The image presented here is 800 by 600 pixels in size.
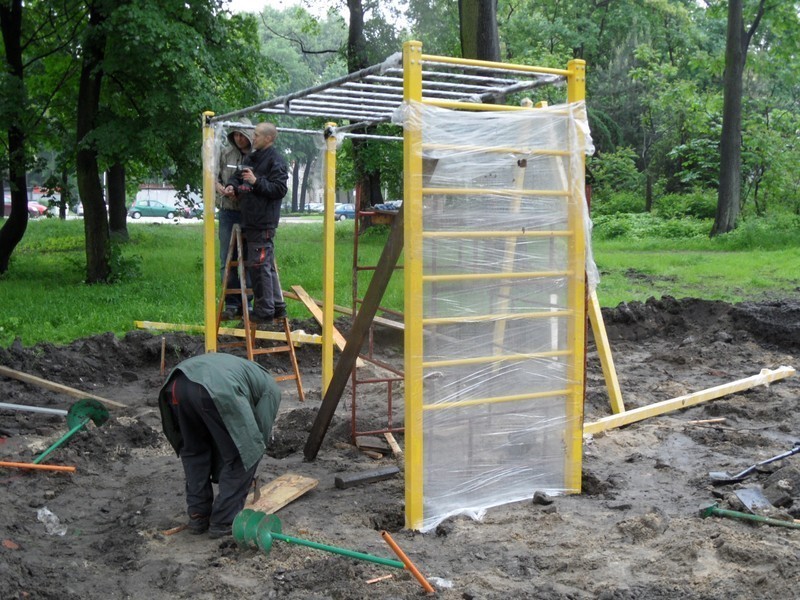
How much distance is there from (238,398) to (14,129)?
39.6 ft

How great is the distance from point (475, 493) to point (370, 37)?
65.3ft

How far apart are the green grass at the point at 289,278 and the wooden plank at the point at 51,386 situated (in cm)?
184

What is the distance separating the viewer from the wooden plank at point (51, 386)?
7902 mm

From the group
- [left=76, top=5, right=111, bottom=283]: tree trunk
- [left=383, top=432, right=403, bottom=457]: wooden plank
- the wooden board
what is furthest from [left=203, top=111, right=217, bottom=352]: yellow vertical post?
[left=76, top=5, right=111, bottom=283]: tree trunk

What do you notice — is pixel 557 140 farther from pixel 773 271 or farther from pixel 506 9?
pixel 506 9

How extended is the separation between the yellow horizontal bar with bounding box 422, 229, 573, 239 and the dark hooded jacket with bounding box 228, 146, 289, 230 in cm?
276

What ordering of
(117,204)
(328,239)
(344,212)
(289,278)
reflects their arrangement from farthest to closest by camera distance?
(344,212) < (117,204) < (289,278) < (328,239)

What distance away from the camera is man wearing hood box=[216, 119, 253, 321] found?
8.02 meters

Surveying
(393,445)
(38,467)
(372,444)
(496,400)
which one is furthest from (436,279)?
(38,467)

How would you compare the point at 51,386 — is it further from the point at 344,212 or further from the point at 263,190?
the point at 344,212

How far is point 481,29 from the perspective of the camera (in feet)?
35.2

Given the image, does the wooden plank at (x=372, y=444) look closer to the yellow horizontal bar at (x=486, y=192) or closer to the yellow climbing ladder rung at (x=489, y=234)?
the yellow climbing ladder rung at (x=489, y=234)

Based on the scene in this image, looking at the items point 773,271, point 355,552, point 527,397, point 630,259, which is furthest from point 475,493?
point 630,259

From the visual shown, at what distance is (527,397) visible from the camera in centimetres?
540
